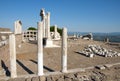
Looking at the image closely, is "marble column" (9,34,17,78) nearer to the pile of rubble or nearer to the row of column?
the row of column

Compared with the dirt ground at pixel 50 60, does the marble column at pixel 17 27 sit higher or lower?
higher

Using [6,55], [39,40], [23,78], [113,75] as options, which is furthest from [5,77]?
[113,75]

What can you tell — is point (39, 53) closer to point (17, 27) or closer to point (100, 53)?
point (100, 53)

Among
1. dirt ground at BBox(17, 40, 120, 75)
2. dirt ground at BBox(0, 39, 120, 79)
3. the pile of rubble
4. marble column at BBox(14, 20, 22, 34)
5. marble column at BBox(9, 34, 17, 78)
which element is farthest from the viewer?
marble column at BBox(14, 20, 22, 34)

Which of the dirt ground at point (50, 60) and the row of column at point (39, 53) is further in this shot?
the dirt ground at point (50, 60)

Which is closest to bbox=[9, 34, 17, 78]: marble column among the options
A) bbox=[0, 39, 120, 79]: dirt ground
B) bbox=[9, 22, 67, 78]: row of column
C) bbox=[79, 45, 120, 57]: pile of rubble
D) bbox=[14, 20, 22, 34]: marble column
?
bbox=[9, 22, 67, 78]: row of column

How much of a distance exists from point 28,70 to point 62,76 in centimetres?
241

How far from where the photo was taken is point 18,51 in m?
16.0

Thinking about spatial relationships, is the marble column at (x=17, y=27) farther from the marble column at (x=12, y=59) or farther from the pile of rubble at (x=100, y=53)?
the marble column at (x=12, y=59)

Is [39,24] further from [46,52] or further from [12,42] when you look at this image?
[46,52]

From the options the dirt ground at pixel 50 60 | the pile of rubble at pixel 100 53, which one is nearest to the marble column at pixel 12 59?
the dirt ground at pixel 50 60

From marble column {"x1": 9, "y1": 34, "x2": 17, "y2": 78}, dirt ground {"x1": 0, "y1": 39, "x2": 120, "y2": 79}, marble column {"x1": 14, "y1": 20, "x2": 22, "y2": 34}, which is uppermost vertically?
marble column {"x1": 14, "y1": 20, "x2": 22, "y2": 34}

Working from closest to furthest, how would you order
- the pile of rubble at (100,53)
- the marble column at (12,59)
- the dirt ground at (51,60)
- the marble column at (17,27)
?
the marble column at (12,59) < the dirt ground at (51,60) < the pile of rubble at (100,53) < the marble column at (17,27)

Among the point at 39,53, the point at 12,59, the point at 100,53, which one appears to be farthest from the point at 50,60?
the point at 100,53
